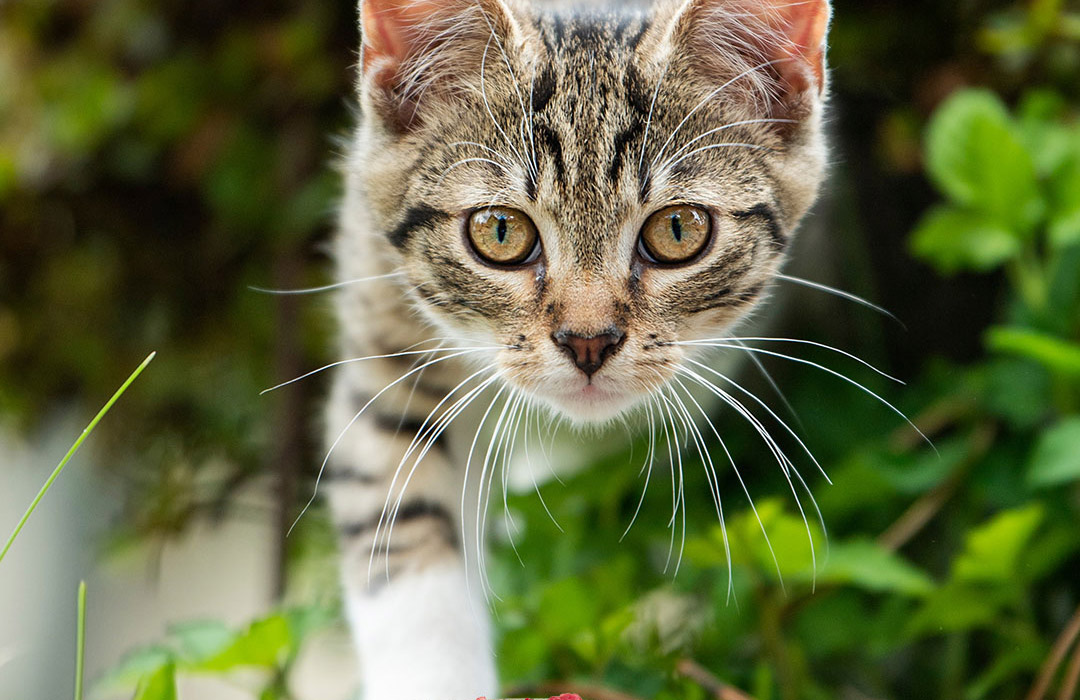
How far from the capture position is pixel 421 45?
0.93 m

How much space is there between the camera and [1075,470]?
Result: 3.04 feet

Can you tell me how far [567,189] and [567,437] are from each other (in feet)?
1.87

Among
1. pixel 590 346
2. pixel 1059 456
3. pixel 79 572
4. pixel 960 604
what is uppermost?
pixel 590 346

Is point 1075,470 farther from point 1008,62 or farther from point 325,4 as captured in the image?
point 325,4

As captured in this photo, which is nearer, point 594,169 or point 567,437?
point 594,169

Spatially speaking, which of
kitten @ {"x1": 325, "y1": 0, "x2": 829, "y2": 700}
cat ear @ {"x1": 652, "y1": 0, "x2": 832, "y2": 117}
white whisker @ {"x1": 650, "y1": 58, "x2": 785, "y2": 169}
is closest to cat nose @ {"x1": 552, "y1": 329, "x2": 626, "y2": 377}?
kitten @ {"x1": 325, "y1": 0, "x2": 829, "y2": 700}

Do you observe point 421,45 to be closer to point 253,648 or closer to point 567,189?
point 567,189

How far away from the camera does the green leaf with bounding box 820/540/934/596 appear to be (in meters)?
0.96

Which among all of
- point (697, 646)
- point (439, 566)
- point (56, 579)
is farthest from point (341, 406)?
point (56, 579)

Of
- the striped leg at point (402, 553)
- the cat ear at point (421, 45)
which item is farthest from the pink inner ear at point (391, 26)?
the striped leg at point (402, 553)

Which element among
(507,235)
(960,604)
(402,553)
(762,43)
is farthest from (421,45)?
(960,604)

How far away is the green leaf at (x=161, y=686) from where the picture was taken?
717mm

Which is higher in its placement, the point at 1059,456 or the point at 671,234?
the point at 671,234

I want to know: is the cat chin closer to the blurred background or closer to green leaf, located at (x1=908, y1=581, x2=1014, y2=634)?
the blurred background
